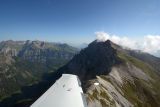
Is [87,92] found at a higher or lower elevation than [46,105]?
lower

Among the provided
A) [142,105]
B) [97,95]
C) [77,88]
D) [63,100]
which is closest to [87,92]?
[97,95]

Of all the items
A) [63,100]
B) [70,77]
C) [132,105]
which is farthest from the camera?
[132,105]

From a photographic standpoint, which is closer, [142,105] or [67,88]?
[67,88]

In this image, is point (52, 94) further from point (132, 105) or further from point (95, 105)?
point (132, 105)

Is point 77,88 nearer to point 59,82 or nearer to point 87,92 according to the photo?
point 59,82

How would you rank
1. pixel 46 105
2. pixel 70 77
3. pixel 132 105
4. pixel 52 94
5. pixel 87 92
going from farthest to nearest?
pixel 132 105
pixel 87 92
pixel 70 77
pixel 52 94
pixel 46 105

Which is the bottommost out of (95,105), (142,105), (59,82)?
(142,105)

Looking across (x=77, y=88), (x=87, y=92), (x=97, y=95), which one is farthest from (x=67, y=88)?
(x=97, y=95)
